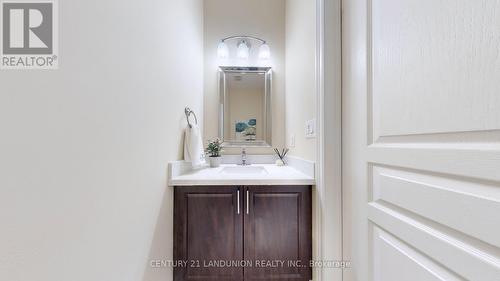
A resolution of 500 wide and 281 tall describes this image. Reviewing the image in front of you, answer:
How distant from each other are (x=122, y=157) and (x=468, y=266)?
1.13 meters

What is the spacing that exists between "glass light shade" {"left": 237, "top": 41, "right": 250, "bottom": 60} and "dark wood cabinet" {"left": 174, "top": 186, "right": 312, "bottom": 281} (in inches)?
57.4

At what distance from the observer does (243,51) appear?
7.09 feet

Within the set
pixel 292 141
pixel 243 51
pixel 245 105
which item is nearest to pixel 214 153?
pixel 245 105

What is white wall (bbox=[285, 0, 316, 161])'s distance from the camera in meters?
1.34

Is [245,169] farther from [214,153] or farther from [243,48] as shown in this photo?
[243,48]

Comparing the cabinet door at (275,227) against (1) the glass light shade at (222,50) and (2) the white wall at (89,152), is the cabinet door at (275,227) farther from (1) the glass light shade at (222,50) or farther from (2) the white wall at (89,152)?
(1) the glass light shade at (222,50)

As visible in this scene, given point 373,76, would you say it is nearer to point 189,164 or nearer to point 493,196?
point 493,196

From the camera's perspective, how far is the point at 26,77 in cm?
53

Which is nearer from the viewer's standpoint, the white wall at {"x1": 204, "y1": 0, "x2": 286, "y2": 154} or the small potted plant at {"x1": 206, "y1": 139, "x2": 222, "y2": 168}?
the small potted plant at {"x1": 206, "y1": 139, "x2": 222, "y2": 168}

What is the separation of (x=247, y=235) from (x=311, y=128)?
0.82 m

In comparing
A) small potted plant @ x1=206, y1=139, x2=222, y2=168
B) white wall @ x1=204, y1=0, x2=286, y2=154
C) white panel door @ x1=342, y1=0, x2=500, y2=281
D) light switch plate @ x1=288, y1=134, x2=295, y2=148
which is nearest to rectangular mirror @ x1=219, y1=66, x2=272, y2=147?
white wall @ x1=204, y1=0, x2=286, y2=154

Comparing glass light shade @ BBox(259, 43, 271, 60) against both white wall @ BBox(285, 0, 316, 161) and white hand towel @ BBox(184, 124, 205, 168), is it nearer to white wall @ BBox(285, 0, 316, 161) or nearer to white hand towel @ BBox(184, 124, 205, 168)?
white wall @ BBox(285, 0, 316, 161)

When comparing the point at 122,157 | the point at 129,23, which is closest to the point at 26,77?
the point at 122,157

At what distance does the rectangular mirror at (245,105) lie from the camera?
220 cm
